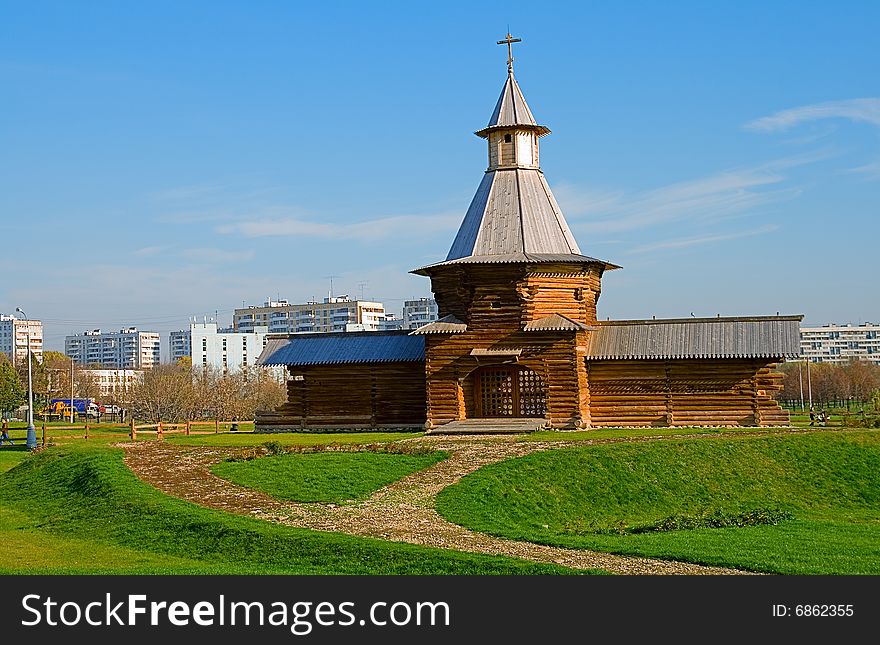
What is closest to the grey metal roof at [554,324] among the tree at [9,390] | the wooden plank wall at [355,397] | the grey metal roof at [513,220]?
the grey metal roof at [513,220]

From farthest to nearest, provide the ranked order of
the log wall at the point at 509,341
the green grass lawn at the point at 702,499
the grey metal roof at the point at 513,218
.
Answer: the grey metal roof at the point at 513,218 < the log wall at the point at 509,341 < the green grass lawn at the point at 702,499

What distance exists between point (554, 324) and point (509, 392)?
3077 mm

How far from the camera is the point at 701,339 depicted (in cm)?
3553

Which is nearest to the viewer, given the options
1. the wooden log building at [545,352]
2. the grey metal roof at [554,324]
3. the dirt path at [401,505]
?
the dirt path at [401,505]

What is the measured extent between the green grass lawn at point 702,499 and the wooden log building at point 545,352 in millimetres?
7171

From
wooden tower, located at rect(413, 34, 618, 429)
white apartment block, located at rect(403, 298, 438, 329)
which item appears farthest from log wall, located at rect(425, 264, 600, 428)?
white apartment block, located at rect(403, 298, 438, 329)

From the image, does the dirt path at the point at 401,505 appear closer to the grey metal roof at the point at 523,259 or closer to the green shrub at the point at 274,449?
the green shrub at the point at 274,449

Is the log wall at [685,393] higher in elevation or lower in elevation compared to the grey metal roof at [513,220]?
lower

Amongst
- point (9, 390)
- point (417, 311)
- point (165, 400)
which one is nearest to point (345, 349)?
point (165, 400)

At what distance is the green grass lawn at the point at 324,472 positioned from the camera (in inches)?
856

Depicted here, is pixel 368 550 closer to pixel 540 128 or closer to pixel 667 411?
pixel 667 411

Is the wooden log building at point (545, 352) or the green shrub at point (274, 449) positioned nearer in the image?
the green shrub at point (274, 449)

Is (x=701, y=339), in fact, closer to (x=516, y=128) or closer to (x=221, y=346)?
(x=516, y=128)
